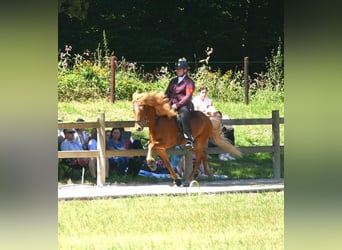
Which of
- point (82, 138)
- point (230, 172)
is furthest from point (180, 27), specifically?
point (82, 138)

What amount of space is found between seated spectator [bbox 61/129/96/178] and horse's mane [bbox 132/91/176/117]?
0.85m

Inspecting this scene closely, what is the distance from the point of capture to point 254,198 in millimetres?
7469

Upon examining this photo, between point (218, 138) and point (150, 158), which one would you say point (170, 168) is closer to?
point (150, 158)

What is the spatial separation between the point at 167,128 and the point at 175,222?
9.21 feet

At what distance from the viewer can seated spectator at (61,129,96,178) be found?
8.54 meters

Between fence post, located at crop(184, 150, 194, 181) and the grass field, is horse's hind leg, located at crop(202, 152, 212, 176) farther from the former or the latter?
the grass field

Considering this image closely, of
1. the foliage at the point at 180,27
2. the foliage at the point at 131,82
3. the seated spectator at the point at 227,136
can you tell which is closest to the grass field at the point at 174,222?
the seated spectator at the point at 227,136

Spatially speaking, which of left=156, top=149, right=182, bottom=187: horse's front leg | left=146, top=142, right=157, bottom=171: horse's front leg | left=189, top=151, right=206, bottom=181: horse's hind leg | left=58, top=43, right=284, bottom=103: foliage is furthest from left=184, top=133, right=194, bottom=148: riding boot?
left=58, top=43, right=284, bottom=103: foliage

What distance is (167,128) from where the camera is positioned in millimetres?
8688
